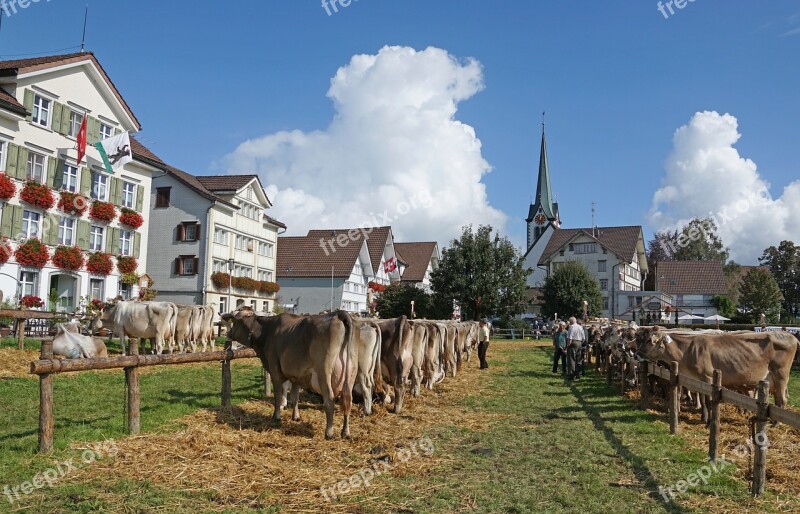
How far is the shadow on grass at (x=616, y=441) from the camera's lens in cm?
664

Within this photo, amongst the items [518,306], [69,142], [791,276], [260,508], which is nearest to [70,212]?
[69,142]

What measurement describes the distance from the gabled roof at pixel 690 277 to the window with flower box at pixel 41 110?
6720cm

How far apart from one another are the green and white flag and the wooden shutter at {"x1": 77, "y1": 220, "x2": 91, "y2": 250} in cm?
313

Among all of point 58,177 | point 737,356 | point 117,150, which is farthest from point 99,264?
point 737,356

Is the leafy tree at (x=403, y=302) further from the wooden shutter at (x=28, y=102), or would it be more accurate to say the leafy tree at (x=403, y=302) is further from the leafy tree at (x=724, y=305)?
the leafy tree at (x=724, y=305)

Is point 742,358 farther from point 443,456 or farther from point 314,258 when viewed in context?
point 314,258

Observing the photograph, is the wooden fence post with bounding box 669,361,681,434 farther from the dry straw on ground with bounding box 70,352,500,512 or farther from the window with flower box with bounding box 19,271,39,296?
the window with flower box with bounding box 19,271,39,296

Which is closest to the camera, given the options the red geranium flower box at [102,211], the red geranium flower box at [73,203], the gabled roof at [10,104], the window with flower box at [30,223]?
the gabled roof at [10,104]

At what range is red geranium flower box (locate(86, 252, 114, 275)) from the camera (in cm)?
3112

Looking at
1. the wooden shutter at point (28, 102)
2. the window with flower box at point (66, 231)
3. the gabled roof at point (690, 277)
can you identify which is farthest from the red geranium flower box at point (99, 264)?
the gabled roof at point (690, 277)

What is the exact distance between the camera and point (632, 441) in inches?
363

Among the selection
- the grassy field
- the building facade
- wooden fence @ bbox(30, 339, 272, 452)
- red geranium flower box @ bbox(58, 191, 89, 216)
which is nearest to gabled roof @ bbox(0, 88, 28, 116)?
red geranium flower box @ bbox(58, 191, 89, 216)

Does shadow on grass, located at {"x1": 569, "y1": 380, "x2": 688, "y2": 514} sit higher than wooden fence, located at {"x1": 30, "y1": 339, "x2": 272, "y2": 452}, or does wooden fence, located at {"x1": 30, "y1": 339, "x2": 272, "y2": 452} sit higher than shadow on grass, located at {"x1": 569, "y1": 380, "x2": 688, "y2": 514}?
wooden fence, located at {"x1": 30, "y1": 339, "x2": 272, "y2": 452}

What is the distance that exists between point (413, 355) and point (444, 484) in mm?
6325
